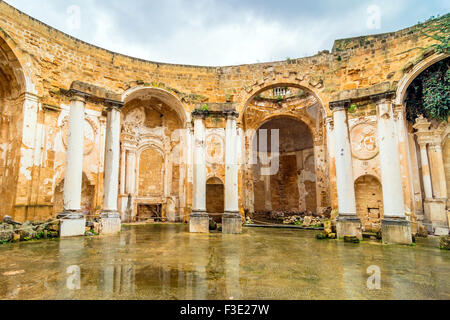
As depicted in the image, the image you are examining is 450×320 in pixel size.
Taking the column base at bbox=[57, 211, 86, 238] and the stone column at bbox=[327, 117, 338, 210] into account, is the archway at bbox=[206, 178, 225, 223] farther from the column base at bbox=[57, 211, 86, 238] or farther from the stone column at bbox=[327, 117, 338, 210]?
the column base at bbox=[57, 211, 86, 238]

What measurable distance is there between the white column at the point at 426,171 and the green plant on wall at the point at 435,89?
153 cm

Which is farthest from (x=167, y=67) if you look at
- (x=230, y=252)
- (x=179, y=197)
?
(x=230, y=252)

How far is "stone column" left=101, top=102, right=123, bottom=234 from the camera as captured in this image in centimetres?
1009

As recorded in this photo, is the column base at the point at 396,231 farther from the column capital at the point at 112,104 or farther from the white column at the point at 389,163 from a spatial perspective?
the column capital at the point at 112,104

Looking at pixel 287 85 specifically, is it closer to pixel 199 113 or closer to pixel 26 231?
pixel 199 113

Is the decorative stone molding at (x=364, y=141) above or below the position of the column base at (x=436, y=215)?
above

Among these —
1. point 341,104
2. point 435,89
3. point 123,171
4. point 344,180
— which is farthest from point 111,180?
point 435,89

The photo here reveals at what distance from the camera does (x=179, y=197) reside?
15.5 m

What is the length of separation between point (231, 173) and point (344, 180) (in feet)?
14.5

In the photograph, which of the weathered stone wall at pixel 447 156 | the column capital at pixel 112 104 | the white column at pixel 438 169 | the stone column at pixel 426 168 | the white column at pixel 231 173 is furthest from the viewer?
the weathered stone wall at pixel 447 156

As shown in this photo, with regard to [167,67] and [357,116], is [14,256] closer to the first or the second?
[167,67]

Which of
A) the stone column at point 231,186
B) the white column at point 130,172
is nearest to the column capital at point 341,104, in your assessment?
the stone column at point 231,186

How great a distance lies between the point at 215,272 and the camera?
4.62 m

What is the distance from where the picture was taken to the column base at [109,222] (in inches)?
390
